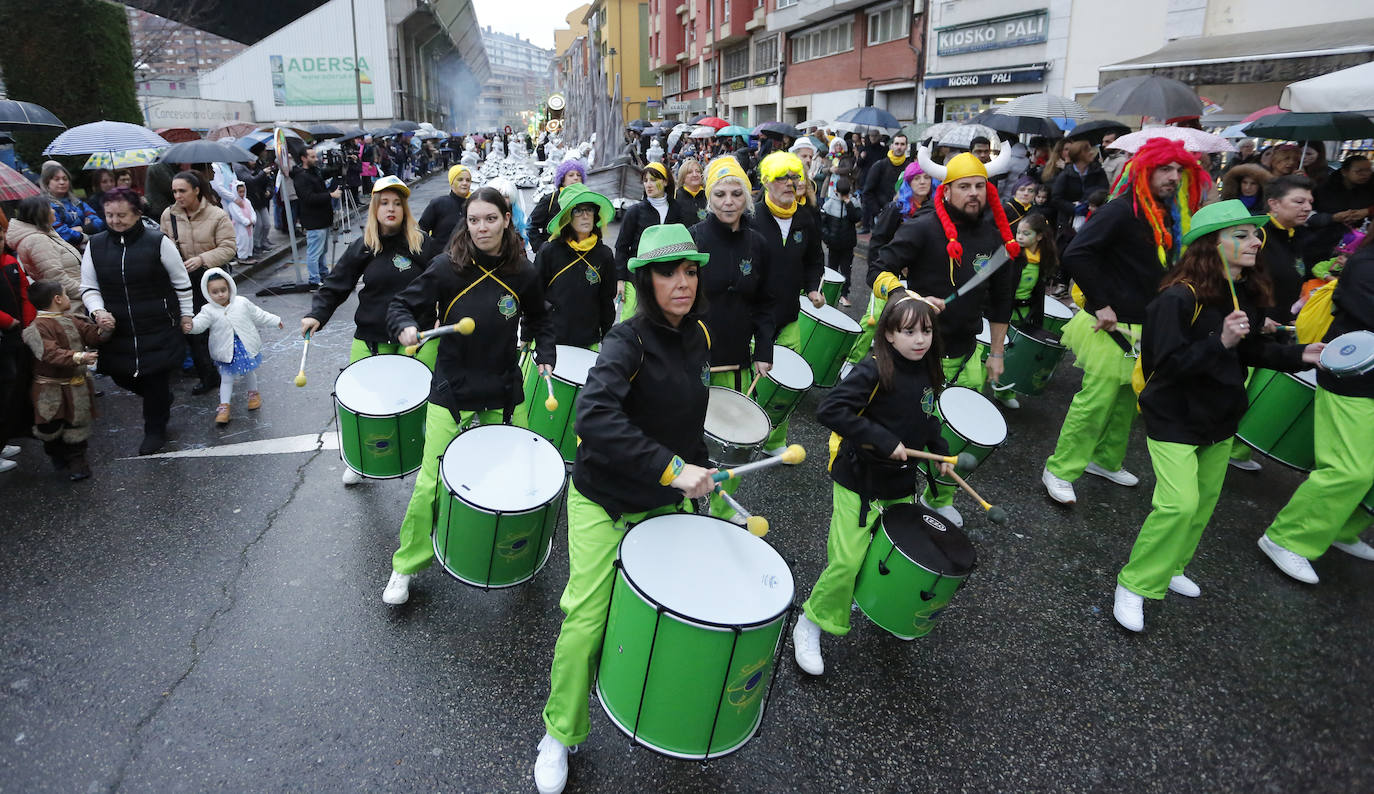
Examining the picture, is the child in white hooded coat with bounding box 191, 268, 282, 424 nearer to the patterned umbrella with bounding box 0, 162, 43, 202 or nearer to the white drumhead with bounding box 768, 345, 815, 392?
the patterned umbrella with bounding box 0, 162, 43, 202

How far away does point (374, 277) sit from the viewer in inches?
190

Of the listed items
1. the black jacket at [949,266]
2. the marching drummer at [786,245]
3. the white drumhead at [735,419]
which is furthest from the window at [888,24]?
the white drumhead at [735,419]

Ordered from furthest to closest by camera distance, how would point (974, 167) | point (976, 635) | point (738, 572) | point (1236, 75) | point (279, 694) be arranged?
point (1236, 75) < point (974, 167) < point (976, 635) < point (279, 694) < point (738, 572)

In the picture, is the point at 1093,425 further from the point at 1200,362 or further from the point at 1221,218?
the point at 1221,218

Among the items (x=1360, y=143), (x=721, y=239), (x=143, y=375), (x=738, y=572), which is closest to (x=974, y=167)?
(x=721, y=239)

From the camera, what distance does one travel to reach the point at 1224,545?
14.8 ft

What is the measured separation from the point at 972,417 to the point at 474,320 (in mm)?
2738

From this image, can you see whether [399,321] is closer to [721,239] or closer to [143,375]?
[721,239]

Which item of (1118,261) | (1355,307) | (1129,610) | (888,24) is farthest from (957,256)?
(888,24)

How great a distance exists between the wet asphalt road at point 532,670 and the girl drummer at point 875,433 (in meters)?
0.42

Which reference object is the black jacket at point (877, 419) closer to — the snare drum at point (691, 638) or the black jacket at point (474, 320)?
the snare drum at point (691, 638)

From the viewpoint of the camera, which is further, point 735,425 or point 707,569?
point 735,425

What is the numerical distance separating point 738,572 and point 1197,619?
275 cm

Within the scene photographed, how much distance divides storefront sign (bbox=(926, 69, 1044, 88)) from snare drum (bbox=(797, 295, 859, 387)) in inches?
620
